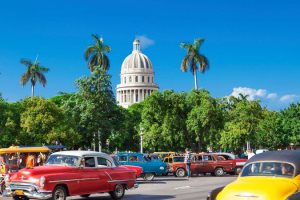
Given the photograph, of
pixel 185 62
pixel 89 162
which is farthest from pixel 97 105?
pixel 185 62

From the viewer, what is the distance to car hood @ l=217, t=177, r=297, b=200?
10070 millimetres

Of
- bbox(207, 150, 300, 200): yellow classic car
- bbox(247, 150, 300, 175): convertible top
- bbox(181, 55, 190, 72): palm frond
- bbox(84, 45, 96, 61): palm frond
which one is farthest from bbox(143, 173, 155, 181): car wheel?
bbox(181, 55, 190, 72): palm frond

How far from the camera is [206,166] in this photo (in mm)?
33844

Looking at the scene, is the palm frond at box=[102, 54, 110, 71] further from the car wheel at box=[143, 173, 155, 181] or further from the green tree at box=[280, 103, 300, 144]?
the car wheel at box=[143, 173, 155, 181]

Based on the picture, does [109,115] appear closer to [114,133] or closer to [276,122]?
[114,133]

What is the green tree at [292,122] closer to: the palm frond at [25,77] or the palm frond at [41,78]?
the palm frond at [41,78]

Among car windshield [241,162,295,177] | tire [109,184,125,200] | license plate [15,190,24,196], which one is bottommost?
tire [109,184,125,200]

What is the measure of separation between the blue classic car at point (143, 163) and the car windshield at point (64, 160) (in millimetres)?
11732

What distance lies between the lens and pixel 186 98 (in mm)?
55406

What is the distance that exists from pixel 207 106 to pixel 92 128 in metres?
15.5

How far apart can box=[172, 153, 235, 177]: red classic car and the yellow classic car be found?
861 inches

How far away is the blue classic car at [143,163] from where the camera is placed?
28562mm

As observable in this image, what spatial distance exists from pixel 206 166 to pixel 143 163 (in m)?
6.57

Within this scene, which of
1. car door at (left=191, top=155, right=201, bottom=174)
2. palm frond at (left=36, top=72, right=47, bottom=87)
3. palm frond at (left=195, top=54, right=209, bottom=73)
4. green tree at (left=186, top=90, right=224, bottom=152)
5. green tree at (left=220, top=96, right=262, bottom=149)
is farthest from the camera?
palm frond at (left=36, top=72, right=47, bottom=87)
